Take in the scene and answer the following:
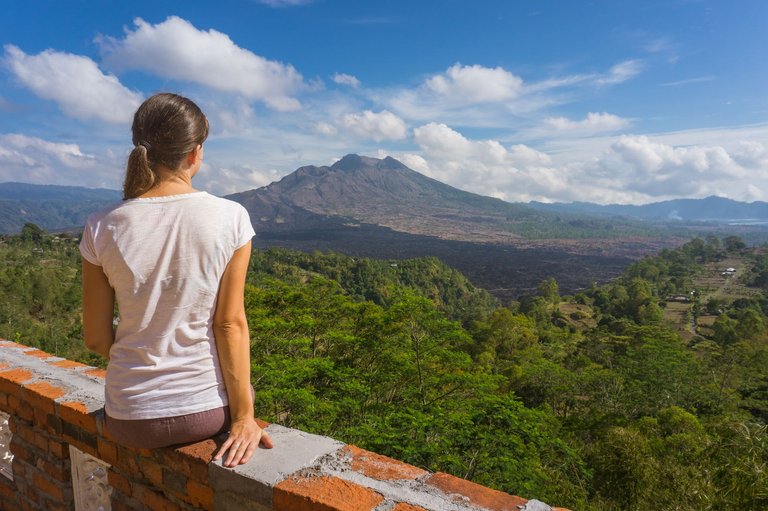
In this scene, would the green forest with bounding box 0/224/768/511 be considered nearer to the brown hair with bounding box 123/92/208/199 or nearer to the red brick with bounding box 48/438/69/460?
the red brick with bounding box 48/438/69/460

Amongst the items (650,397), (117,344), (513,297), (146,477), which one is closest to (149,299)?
(117,344)

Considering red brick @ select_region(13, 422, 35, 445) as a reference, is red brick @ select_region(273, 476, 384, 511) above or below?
above

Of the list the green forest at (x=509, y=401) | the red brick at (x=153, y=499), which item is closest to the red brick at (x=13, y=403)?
the red brick at (x=153, y=499)

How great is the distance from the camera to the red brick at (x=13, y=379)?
2.35 metres

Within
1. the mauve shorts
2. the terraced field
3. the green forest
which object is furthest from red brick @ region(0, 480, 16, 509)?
the terraced field

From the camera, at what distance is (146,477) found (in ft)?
5.91

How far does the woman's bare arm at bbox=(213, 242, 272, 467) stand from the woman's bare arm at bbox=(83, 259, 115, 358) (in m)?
0.35

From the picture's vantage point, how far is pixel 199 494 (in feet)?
5.37

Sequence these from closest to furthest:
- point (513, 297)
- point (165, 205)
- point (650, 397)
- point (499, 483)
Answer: point (165, 205) < point (499, 483) < point (650, 397) < point (513, 297)

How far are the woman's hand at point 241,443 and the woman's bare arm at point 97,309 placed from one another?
1.60 feet

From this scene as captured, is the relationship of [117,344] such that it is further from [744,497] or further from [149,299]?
[744,497]

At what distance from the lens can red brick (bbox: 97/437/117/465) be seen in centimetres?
190

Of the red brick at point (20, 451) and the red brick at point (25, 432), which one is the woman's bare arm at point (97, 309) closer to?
the red brick at point (25, 432)

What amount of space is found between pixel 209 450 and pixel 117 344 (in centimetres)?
45
